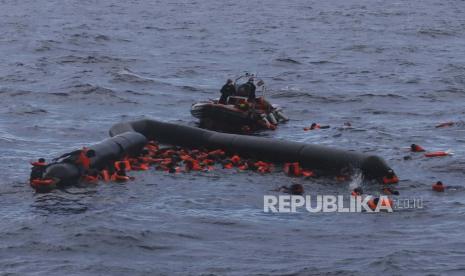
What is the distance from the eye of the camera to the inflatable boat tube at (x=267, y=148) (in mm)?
24672

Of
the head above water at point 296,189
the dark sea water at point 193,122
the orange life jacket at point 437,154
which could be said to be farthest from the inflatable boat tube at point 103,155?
the orange life jacket at point 437,154

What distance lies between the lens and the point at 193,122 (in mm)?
34125

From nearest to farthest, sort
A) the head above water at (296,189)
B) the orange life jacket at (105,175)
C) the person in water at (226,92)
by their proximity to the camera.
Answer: the head above water at (296,189) → the orange life jacket at (105,175) → the person in water at (226,92)

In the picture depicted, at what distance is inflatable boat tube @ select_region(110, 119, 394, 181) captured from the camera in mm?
Result: 24672

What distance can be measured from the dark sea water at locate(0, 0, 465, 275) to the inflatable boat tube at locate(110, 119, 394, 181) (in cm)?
81

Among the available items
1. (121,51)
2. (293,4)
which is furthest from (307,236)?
(293,4)

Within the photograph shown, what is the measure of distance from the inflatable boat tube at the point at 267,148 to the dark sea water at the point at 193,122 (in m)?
0.81

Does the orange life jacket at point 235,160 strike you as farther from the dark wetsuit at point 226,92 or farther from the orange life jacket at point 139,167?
the dark wetsuit at point 226,92

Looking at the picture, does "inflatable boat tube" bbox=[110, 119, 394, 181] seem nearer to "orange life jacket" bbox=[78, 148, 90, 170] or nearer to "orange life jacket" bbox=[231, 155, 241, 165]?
"orange life jacket" bbox=[231, 155, 241, 165]

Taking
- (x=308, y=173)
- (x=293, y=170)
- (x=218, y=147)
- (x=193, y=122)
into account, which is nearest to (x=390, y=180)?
(x=308, y=173)

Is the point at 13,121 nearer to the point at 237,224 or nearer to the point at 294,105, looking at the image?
the point at 294,105

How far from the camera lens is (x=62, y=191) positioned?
22.8 m

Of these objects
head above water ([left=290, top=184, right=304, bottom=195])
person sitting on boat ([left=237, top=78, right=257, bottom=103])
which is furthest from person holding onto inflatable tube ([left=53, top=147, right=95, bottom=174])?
person sitting on boat ([left=237, top=78, right=257, bottom=103])

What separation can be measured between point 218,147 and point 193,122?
6.43 metres
